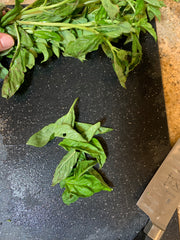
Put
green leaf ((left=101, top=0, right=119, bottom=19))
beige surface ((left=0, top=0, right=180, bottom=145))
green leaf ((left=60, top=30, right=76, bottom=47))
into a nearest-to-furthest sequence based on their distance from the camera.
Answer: green leaf ((left=101, top=0, right=119, bottom=19)), green leaf ((left=60, top=30, right=76, bottom=47)), beige surface ((left=0, top=0, right=180, bottom=145))

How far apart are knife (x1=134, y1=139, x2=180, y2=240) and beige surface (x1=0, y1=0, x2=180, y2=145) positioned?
164 millimetres

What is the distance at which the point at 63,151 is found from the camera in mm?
772

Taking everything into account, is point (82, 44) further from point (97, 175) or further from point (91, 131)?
point (97, 175)

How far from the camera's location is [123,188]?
780 mm

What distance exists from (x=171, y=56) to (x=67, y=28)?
406 millimetres

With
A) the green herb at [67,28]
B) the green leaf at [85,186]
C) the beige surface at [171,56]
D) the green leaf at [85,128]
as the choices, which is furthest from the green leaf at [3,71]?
the beige surface at [171,56]

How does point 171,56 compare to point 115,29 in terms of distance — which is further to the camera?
point 171,56

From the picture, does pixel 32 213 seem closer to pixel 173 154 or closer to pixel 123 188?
pixel 123 188

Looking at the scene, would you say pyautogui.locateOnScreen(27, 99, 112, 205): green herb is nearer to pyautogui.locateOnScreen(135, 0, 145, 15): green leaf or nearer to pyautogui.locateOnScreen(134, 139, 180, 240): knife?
pyautogui.locateOnScreen(134, 139, 180, 240): knife

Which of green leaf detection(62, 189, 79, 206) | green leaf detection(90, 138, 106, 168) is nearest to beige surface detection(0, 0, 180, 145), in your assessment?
green leaf detection(90, 138, 106, 168)

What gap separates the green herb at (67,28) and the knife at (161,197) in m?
0.33

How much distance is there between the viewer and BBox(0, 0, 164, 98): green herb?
647 mm

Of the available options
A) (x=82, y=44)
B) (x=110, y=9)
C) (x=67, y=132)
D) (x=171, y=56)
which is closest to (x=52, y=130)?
(x=67, y=132)

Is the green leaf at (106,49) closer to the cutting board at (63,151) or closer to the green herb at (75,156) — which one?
the cutting board at (63,151)
